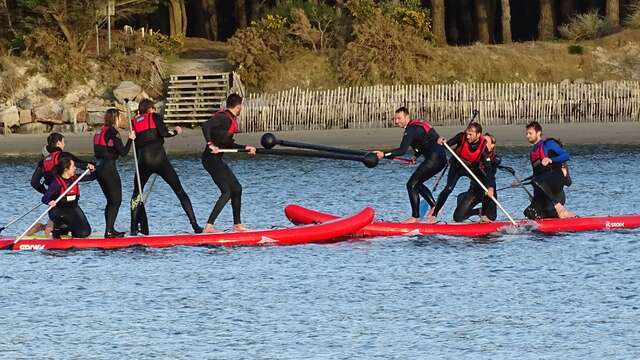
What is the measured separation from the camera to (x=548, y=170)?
24.2 meters

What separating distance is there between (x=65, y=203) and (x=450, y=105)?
20976 millimetres

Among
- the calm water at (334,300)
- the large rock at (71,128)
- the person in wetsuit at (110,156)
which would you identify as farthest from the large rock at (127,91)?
the person in wetsuit at (110,156)

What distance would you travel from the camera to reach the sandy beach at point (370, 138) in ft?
132

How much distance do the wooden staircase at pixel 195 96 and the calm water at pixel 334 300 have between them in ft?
52.0

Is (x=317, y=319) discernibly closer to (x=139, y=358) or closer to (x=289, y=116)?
(x=139, y=358)

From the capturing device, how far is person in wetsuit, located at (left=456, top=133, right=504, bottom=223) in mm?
24375

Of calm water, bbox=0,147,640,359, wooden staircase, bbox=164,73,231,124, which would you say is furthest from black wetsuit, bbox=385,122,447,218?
wooden staircase, bbox=164,73,231,124

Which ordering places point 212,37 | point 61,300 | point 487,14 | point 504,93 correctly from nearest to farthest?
point 61,300, point 504,93, point 487,14, point 212,37

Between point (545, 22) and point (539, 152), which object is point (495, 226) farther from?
point (545, 22)

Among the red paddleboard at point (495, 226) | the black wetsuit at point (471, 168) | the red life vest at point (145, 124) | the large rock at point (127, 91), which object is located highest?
the red life vest at point (145, 124)

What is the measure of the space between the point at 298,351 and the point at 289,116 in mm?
25656

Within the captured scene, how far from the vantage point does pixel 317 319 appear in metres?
19.4

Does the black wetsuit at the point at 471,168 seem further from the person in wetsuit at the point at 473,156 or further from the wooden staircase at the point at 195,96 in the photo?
the wooden staircase at the point at 195,96

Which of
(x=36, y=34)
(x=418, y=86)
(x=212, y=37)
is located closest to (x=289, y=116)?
(x=418, y=86)
